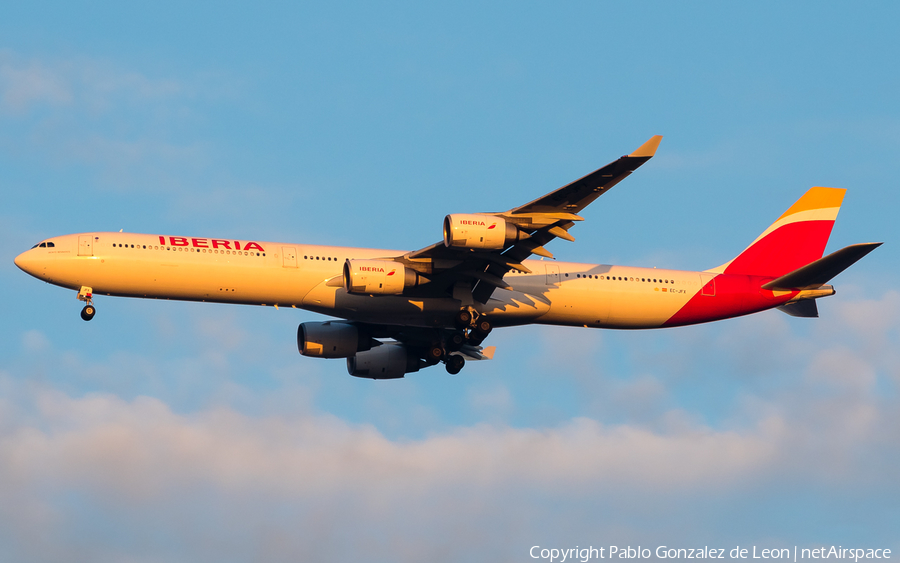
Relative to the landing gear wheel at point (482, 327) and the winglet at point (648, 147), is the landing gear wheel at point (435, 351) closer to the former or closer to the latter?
the landing gear wheel at point (482, 327)

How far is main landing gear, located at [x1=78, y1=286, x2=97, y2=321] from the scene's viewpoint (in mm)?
43469

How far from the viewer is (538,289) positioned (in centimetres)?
4706

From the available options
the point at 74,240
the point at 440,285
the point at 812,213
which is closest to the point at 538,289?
the point at 440,285

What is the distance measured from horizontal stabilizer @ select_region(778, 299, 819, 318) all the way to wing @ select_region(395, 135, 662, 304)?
1384 cm

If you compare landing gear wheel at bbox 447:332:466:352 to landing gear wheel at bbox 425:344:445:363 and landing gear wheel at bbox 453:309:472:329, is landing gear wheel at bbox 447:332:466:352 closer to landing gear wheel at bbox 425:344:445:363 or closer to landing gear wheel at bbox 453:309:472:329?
landing gear wheel at bbox 425:344:445:363

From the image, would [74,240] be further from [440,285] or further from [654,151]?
[654,151]

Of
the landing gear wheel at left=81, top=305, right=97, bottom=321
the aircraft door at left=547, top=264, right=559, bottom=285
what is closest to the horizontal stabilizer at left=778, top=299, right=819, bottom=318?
the aircraft door at left=547, top=264, right=559, bottom=285

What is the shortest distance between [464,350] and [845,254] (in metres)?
17.6

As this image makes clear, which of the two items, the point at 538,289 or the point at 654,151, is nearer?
the point at 654,151

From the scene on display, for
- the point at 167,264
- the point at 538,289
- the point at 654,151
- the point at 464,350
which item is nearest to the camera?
the point at 654,151

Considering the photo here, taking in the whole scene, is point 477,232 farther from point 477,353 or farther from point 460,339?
point 477,353

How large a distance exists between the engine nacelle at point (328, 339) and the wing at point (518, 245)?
5630 millimetres

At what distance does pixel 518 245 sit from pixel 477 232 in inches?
107

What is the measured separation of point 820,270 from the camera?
1885 inches
